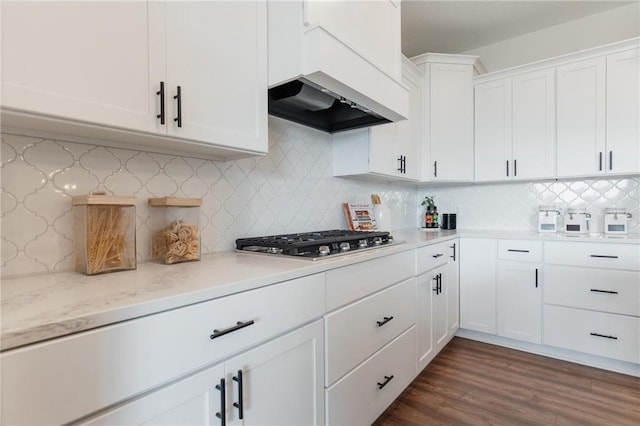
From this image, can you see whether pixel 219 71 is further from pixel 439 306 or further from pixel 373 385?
pixel 439 306

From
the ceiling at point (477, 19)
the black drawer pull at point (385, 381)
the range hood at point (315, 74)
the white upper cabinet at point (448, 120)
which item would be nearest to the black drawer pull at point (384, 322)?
the black drawer pull at point (385, 381)

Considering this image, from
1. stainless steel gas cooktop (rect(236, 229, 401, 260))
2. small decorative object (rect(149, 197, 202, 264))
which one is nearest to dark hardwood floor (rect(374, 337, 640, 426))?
stainless steel gas cooktop (rect(236, 229, 401, 260))

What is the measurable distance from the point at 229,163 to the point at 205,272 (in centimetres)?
68

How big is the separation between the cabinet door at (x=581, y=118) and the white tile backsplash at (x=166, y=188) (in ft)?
5.89

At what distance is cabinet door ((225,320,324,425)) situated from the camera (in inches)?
37.6

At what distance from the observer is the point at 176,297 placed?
2.58ft

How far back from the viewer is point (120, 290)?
2.72ft

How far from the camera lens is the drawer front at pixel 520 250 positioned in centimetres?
253

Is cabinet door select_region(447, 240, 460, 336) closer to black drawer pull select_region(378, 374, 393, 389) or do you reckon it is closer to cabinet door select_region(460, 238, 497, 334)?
cabinet door select_region(460, 238, 497, 334)

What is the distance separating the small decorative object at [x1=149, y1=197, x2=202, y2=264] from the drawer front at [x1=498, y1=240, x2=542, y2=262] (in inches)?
94.6

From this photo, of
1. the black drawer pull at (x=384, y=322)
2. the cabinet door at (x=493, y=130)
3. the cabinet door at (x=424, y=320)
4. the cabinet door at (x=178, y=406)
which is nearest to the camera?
the cabinet door at (x=178, y=406)

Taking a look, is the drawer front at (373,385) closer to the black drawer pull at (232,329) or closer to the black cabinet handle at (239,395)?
the black cabinet handle at (239,395)

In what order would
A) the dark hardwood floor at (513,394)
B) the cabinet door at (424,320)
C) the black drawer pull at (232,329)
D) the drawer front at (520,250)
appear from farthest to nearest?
the drawer front at (520,250) < the cabinet door at (424,320) < the dark hardwood floor at (513,394) < the black drawer pull at (232,329)

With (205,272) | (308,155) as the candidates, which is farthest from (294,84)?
(205,272)
